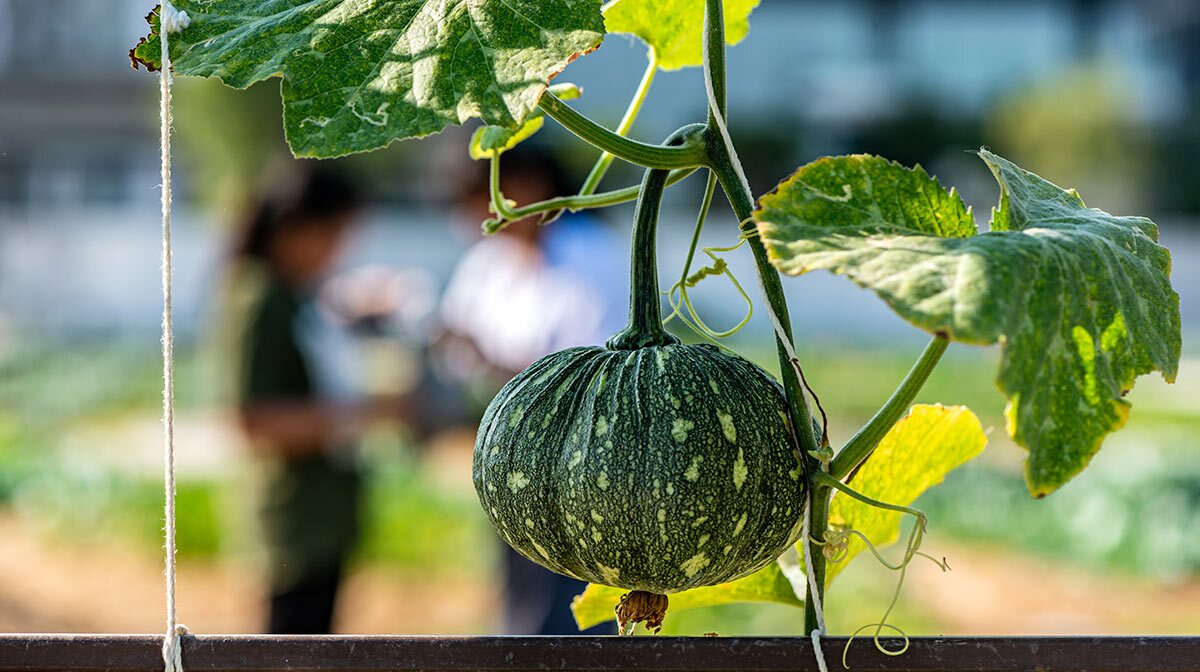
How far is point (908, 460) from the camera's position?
0.91 m

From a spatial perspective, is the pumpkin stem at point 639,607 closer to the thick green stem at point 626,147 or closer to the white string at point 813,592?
the white string at point 813,592

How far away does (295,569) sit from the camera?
11.9ft

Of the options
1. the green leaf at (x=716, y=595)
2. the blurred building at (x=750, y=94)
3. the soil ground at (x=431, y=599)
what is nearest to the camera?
the green leaf at (x=716, y=595)

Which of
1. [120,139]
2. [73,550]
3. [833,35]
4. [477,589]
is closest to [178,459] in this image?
[73,550]

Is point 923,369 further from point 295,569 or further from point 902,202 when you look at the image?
point 295,569

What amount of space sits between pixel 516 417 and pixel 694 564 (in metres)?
0.15

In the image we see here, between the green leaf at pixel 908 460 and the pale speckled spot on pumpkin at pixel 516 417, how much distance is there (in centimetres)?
25

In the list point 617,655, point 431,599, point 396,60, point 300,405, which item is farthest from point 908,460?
point 431,599

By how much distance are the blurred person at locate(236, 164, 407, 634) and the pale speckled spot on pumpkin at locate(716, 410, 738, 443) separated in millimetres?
2831

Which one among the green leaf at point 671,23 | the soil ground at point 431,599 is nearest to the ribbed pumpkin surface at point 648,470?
the green leaf at point 671,23

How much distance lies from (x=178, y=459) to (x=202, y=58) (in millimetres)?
7411

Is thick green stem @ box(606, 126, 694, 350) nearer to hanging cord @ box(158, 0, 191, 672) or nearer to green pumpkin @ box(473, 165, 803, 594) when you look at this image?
green pumpkin @ box(473, 165, 803, 594)

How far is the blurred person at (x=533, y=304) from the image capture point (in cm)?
318

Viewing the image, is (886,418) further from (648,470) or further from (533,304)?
(533,304)
